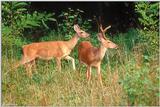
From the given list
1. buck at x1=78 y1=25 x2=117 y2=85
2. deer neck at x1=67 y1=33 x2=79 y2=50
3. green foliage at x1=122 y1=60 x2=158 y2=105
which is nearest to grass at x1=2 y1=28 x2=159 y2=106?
green foliage at x1=122 y1=60 x2=158 y2=105

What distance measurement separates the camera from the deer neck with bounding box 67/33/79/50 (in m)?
11.7

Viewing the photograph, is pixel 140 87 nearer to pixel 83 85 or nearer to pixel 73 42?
pixel 83 85

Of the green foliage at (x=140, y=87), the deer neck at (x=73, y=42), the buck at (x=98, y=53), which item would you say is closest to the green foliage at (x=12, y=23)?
the deer neck at (x=73, y=42)

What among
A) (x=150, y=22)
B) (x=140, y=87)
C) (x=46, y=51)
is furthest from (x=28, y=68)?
(x=140, y=87)

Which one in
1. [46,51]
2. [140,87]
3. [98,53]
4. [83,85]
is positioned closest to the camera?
[140,87]

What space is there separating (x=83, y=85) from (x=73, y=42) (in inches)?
92.6

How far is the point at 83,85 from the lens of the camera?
9539 millimetres

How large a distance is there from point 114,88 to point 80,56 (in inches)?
86.8

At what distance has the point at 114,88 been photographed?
8.94 meters

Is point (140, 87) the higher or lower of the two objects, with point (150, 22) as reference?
lower

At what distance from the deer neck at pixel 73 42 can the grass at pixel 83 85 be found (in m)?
0.77

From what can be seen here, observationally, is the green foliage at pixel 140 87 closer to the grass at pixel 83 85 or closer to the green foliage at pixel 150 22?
the grass at pixel 83 85

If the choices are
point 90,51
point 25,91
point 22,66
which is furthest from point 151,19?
point 25,91

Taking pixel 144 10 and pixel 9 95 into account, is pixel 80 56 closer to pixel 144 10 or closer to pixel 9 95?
pixel 144 10
